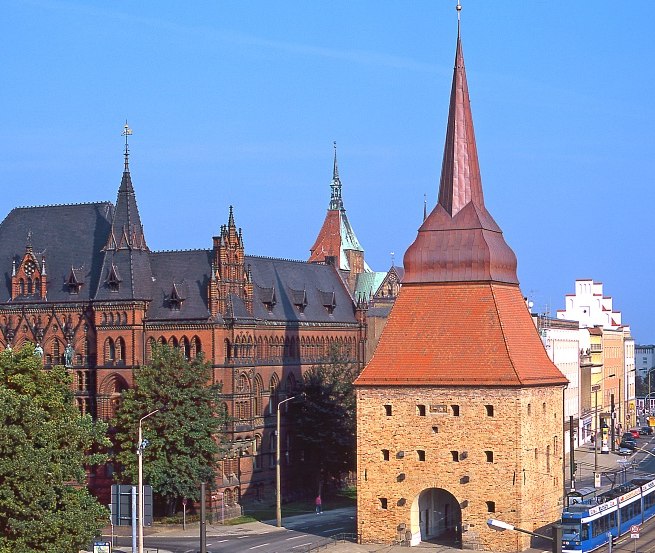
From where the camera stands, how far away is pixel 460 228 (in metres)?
75.3

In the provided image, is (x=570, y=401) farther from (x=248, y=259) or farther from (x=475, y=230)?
(x=475, y=230)

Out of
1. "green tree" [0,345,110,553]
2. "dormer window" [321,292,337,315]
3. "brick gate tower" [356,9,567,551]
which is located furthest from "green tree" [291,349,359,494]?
"green tree" [0,345,110,553]

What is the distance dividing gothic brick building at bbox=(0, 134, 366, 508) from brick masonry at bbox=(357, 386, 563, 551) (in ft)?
61.1

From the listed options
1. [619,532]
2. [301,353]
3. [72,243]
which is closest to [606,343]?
[301,353]

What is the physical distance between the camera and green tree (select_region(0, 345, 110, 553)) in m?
55.5

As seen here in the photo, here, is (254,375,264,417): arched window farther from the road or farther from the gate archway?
the gate archway

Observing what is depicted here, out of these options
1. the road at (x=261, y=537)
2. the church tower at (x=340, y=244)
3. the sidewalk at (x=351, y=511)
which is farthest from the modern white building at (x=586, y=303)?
the road at (x=261, y=537)

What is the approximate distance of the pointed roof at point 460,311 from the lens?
70938 mm

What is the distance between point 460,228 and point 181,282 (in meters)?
26.6

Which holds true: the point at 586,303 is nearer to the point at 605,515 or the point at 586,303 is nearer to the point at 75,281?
the point at 75,281

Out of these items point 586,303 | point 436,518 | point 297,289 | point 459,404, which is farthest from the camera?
point 586,303

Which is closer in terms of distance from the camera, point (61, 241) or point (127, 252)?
point (127, 252)

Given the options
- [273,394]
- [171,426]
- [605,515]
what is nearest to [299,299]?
[273,394]

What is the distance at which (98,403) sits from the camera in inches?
3691
